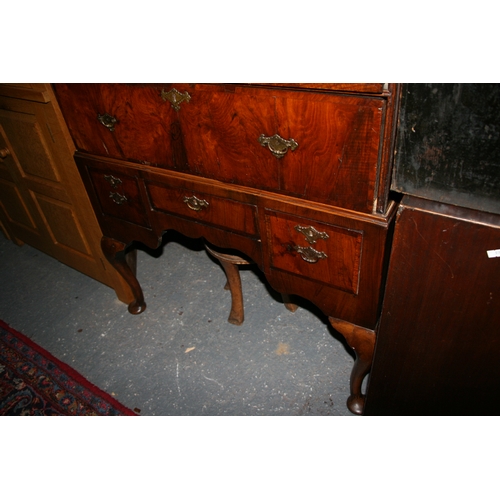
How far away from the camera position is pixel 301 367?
5.34 feet

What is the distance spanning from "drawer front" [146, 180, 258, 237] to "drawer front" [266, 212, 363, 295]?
75 millimetres

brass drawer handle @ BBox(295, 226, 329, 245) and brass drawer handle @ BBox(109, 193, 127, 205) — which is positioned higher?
brass drawer handle @ BBox(295, 226, 329, 245)

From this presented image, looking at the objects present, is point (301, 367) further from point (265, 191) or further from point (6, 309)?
point (6, 309)

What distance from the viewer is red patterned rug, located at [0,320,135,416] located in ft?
5.11

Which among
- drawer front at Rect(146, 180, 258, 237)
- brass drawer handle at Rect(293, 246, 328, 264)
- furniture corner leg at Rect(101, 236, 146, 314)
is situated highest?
drawer front at Rect(146, 180, 258, 237)

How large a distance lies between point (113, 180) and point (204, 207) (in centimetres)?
37

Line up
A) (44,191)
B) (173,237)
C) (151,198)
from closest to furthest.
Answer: (151,198)
(44,191)
(173,237)

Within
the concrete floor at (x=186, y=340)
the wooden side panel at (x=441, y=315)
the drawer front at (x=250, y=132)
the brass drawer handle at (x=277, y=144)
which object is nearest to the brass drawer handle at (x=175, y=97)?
the drawer front at (x=250, y=132)

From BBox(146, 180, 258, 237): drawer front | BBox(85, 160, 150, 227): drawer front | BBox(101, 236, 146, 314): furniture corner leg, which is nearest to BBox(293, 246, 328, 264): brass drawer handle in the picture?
BBox(146, 180, 258, 237): drawer front

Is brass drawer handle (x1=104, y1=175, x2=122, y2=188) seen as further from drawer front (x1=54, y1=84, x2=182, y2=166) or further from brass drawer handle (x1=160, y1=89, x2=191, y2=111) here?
brass drawer handle (x1=160, y1=89, x2=191, y2=111)

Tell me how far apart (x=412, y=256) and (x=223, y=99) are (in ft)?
1.87

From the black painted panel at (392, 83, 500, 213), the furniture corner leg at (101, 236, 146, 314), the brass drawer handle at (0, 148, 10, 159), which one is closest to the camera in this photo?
the black painted panel at (392, 83, 500, 213)

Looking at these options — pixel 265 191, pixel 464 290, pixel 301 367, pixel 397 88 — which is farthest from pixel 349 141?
pixel 301 367

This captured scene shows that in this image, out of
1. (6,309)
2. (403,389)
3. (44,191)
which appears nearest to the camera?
(403,389)
